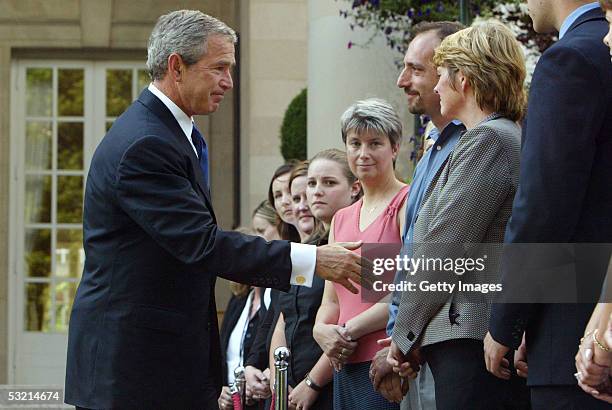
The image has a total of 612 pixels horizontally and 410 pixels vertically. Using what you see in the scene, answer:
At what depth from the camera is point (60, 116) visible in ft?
41.8

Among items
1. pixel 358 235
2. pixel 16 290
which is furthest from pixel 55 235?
pixel 358 235

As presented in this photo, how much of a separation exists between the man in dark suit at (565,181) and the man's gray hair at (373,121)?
169 cm

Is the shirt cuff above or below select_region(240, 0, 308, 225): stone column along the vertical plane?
below

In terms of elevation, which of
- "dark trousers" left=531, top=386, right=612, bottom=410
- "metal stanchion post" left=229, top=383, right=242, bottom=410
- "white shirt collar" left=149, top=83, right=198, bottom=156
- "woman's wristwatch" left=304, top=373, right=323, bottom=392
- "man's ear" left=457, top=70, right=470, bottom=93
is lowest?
"metal stanchion post" left=229, top=383, right=242, bottom=410

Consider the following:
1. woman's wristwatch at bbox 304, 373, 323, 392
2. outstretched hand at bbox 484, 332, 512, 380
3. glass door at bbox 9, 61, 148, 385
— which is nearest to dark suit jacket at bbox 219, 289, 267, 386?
woman's wristwatch at bbox 304, 373, 323, 392

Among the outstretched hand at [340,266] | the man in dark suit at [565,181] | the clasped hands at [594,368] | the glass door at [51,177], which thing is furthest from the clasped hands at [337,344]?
the glass door at [51,177]

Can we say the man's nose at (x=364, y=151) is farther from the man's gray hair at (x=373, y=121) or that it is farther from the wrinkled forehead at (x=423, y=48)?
the wrinkled forehead at (x=423, y=48)

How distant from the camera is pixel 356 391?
15.4 ft

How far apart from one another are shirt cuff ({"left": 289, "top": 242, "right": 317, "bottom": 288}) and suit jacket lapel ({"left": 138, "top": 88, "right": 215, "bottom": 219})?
11.8 inches

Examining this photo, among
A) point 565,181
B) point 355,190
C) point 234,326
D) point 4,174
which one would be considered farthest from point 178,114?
point 4,174

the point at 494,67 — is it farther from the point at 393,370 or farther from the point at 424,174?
the point at 393,370

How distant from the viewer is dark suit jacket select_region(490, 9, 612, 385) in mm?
3186

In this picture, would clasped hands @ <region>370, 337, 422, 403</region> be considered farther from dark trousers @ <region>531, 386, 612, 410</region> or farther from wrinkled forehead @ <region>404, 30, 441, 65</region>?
wrinkled forehead @ <region>404, 30, 441, 65</region>

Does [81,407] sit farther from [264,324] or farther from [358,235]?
[264,324]
